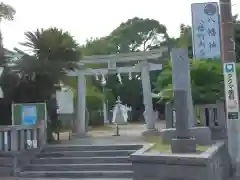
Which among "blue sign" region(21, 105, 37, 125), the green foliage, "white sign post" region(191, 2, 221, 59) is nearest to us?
"blue sign" region(21, 105, 37, 125)

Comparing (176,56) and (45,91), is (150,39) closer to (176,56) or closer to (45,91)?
(45,91)

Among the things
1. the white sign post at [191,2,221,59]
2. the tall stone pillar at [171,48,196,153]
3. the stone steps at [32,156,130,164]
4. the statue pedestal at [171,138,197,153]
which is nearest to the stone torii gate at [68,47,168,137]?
the white sign post at [191,2,221,59]

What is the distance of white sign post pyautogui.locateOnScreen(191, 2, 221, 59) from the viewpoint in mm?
17484

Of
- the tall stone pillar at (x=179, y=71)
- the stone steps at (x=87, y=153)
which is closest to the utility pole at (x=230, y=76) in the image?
the tall stone pillar at (x=179, y=71)

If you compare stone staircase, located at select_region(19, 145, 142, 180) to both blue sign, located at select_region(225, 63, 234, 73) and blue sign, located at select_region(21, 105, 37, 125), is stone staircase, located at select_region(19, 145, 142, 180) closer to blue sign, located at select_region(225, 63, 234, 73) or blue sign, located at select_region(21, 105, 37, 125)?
blue sign, located at select_region(21, 105, 37, 125)

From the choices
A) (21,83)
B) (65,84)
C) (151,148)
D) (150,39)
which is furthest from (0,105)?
(150,39)

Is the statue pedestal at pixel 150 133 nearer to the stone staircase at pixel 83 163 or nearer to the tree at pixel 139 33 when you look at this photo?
the stone staircase at pixel 83 163

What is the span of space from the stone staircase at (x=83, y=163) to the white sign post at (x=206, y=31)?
6.76m

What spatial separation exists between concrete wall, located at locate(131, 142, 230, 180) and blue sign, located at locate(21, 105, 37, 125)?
19.3 ft

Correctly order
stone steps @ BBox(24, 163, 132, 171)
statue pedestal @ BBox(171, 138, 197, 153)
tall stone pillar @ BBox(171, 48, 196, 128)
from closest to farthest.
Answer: statue pedestal @ BBox(171, 138, 197, 153)
tall stone pillar @ BBox(171, 48, 196, 128)
stone steps @ BBox(24, 163, 132, 171)

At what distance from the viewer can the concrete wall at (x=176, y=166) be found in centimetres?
842

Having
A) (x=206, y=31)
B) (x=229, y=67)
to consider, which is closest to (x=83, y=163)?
(x=229, y=67)

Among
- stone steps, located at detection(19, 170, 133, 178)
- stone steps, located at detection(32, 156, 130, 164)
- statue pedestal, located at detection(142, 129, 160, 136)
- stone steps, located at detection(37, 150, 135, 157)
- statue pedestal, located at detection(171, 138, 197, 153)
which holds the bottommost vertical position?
stone steps, located at detection(19, 170, 133, 178)

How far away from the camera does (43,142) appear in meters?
13.5
